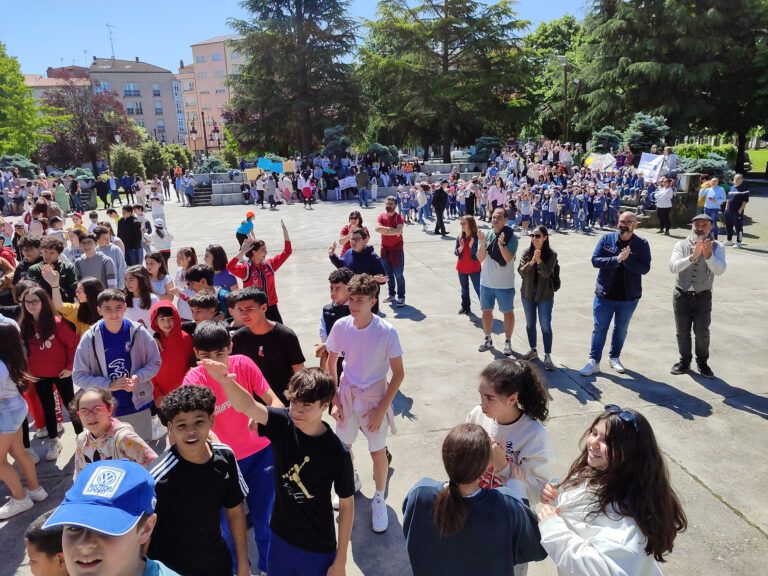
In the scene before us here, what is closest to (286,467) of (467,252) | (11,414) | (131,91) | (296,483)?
(296,483)

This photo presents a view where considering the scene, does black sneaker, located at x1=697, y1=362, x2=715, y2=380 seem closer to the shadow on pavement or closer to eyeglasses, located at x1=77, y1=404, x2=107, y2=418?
the shadow on pavement

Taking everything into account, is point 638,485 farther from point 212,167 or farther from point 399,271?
point 212,167

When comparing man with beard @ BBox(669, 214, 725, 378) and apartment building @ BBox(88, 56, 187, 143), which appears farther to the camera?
apartment building @ BBox(88, 56, 187, 143)

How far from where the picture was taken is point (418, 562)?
212 cm

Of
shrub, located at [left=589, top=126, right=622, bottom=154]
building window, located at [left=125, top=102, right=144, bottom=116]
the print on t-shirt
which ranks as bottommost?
the print on t-shirt

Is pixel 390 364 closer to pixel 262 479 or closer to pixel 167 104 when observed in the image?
pixel 262 479

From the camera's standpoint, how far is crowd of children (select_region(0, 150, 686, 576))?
6.22 ft

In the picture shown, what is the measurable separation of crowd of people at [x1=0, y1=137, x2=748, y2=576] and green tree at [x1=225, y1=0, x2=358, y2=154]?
111ft

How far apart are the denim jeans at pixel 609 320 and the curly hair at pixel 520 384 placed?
3.91 m

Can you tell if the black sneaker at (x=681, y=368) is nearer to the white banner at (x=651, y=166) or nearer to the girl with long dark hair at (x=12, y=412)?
the girl with long dark hair at (x=12, y=412)

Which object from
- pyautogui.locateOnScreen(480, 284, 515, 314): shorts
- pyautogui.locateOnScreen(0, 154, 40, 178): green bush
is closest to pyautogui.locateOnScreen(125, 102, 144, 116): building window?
pyautogui.locateOnScreen(0, 154, 40, 178): green bush

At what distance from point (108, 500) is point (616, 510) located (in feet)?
6.09

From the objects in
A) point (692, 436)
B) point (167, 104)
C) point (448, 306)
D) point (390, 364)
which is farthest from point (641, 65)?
point (167, 104)

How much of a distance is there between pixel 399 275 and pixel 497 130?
3537cm
